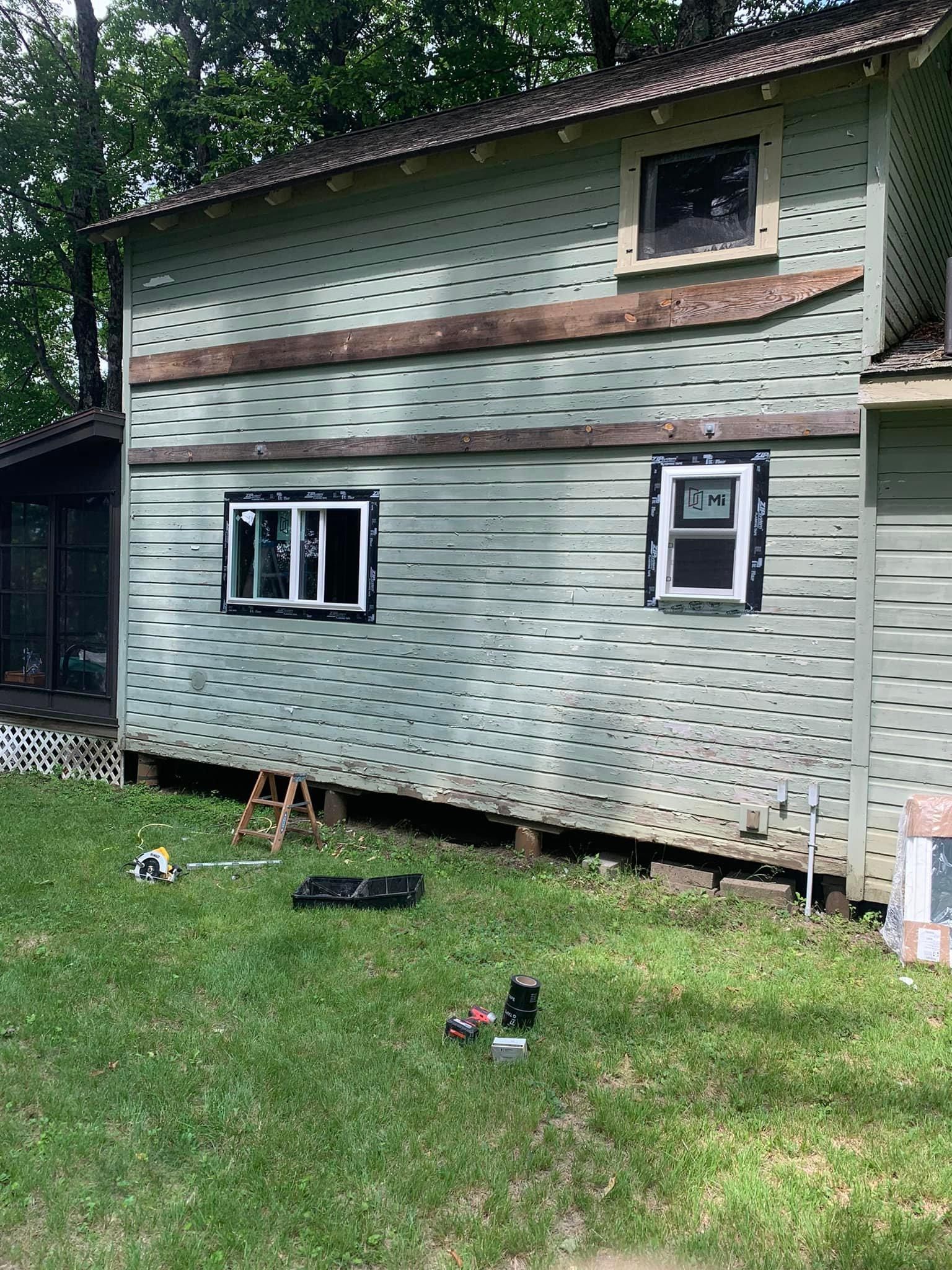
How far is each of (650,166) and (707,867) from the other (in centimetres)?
528

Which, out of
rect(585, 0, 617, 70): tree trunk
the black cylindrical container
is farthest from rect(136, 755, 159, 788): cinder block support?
rect(585, 0, 617, 70): tree trunk

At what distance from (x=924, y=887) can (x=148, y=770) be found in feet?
25.6

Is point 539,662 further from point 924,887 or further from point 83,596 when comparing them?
point 83,596

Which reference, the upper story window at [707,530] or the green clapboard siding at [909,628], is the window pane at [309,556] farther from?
the green clapboard siding at [909,628]

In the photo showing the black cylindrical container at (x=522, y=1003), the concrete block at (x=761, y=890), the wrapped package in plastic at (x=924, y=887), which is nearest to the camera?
the black cylindrical container at (x=522, y=1003)

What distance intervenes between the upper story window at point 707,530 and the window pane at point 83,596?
6638 mm

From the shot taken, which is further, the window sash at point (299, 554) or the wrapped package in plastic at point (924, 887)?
the window sash at point (299, 554)

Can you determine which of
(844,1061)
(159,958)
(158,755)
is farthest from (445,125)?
(844,1061)

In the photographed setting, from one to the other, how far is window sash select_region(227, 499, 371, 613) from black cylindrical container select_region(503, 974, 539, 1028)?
4.56 metres

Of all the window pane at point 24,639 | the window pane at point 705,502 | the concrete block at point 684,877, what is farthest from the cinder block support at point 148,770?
the window pane at point 705,502

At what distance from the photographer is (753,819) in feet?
20.8

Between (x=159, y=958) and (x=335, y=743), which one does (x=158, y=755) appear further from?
(x=159, y=958)

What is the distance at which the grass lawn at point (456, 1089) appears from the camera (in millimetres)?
3014

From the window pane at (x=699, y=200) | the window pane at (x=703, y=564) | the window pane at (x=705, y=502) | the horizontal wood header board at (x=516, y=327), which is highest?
the window pane at (x=699, y=200)
